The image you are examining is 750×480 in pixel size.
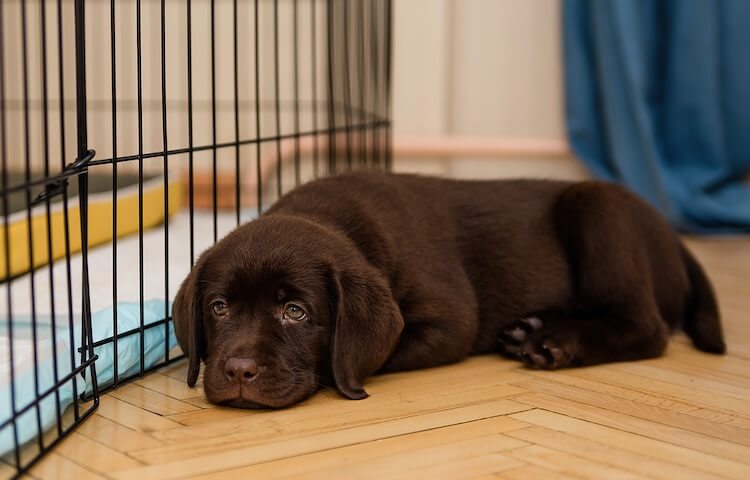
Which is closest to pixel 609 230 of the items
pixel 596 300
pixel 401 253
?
pixel 596 300

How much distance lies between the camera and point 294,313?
6.44 ft

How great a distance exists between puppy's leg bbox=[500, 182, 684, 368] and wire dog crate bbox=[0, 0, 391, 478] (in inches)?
32.1

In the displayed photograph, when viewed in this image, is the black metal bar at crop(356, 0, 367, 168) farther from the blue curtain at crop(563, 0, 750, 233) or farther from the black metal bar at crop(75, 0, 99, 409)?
the black metal bar at crop(75, 0, 99, 409)

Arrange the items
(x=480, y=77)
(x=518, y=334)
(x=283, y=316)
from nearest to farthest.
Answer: (x=283, y=316) → (x=518, y=334) → (x=480, y=77)

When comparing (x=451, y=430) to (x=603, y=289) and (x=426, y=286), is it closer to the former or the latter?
(x=426, y=286)

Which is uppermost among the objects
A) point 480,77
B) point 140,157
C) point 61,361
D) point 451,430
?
point 480,77

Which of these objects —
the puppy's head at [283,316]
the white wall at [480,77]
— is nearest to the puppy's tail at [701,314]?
the puppy's head at [283,316]

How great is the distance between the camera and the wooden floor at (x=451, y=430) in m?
1.62

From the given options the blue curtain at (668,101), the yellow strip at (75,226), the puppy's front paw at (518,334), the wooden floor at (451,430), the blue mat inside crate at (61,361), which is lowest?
the wooden floor at (451,430)

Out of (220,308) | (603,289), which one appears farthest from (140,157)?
(603,289)

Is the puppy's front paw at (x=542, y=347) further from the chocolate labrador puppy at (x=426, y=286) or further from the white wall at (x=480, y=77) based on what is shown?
the white wall at (x=480, y=77)

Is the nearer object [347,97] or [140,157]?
[140,157]

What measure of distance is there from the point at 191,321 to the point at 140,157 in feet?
1.15

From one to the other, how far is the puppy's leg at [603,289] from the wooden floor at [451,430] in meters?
0.06
